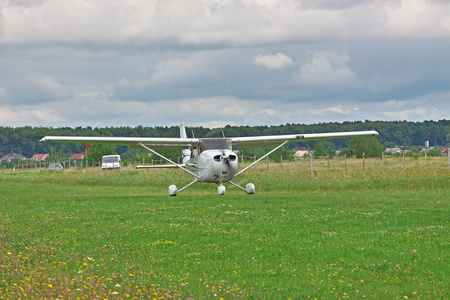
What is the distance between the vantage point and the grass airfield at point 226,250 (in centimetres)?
813

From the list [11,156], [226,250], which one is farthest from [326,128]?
[226,250]

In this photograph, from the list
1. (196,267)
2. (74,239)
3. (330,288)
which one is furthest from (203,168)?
(330,288)

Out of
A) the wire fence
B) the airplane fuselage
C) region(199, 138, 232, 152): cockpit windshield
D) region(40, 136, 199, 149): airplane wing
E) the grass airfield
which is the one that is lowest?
the grass airfield

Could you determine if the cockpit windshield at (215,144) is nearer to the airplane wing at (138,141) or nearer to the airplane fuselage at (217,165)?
the airplane fuselage at (217,165)

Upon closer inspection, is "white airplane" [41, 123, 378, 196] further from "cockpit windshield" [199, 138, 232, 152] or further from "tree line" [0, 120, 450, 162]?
"tree line" [0, 120, 450, 162]

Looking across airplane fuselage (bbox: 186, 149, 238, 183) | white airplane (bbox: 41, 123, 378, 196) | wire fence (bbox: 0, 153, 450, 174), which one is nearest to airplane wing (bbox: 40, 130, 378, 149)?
white airplane (bbox: 41, 123, 378, 196)

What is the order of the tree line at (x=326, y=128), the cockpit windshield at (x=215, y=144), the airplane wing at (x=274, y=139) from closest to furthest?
the cockpit windshield at (x=215, y=144) → the airplane wing at (x=274, y=139) → the tree line at (x=326, y=128)

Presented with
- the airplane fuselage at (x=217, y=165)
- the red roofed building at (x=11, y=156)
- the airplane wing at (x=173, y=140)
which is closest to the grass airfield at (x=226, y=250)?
the airplane fuselage at (x=217, y=165)

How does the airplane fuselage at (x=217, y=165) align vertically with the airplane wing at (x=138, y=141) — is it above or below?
below

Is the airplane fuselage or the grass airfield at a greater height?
the airplane fuselage

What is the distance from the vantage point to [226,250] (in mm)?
10953

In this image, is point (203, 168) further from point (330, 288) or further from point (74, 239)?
point (330, 288)

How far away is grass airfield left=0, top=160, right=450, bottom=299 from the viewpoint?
8.13 meters

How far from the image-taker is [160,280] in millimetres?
8656
